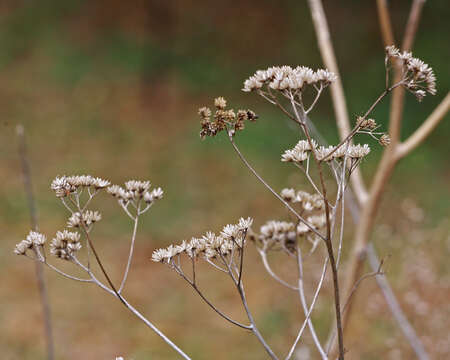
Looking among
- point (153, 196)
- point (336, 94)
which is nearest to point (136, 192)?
point (153, 196)

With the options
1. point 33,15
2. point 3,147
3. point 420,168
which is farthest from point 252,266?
point 33,15

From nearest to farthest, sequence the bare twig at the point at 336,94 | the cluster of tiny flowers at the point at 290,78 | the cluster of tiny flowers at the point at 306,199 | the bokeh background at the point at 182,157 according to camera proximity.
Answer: the cluster of tiny flowers at the point at 290,78, the cluster of tiny flowers at the point at 306,199, the bare twig at the point at 336,94, the bokeh background at the point at 182,157

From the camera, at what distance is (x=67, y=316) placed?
3.22 m

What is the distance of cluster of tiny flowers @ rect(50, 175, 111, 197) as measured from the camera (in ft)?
2.50

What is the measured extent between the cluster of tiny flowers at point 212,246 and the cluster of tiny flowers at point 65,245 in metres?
0.12

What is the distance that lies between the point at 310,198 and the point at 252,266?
2.76 metres

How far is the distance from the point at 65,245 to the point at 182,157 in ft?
11.7

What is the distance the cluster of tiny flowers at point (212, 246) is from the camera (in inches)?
29.0

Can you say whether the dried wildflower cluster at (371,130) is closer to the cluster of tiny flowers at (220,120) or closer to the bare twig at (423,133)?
the cluster of tiny flowers at (220,120)

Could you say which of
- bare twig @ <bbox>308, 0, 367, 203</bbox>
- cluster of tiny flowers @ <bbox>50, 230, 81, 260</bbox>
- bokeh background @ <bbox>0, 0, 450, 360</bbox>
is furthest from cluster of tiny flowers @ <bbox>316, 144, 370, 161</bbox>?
bokeh background @ <bbox>0, 0, 450, 360</bbox>

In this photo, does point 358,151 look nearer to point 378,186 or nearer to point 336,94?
point 378,186

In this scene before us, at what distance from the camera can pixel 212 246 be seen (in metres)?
0.75

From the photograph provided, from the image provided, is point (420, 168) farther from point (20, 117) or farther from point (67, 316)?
point (20, 117)

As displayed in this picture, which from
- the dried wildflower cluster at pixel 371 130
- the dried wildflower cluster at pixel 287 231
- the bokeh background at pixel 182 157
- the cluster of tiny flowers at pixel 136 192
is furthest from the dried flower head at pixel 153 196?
the bokeh background at pixel 182 157
